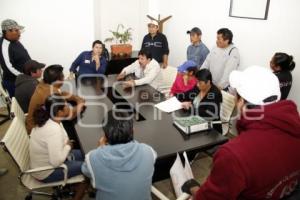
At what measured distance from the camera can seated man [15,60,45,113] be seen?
2.73m

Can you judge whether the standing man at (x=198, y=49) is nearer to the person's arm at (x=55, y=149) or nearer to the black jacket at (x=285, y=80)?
the black jacket at (x=285, y=80)

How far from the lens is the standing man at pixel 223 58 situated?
11.1 ft

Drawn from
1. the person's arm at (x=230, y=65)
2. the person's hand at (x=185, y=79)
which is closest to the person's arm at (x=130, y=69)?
the person's hand at (x=185, y=79)

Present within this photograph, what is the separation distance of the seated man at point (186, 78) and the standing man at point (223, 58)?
2.04 feet

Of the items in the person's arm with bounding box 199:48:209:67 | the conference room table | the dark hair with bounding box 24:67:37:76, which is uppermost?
the person's arm with bounding box 199:48:209:67

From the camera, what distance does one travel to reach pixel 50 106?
1996 mm

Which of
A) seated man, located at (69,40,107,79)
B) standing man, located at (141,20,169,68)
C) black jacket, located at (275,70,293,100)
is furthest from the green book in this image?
standing man, located at (141,20,169,68)

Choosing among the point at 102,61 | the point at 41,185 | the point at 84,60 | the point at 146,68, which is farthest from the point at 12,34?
the point at 41,185

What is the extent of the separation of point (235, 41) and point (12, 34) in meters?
2.98

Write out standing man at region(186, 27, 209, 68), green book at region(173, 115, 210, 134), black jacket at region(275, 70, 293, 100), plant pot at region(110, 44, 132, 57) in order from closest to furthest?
green book at region(173, 115, 210, 134) < black jacket at region(275, 70, 293, 100) < standing man at region(186, 27, 209, 68) < plant pot at region(110, 44, 132, 57)

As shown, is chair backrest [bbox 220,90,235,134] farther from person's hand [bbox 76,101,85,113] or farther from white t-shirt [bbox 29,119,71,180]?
white t-shirt [bbox 29,119,71,180]

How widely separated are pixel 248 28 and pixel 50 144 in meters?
2.85

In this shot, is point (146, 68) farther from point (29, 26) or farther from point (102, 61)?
point (29, 26)

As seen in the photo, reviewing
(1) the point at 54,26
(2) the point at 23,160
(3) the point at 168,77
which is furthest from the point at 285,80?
(1) the point at 54,26
